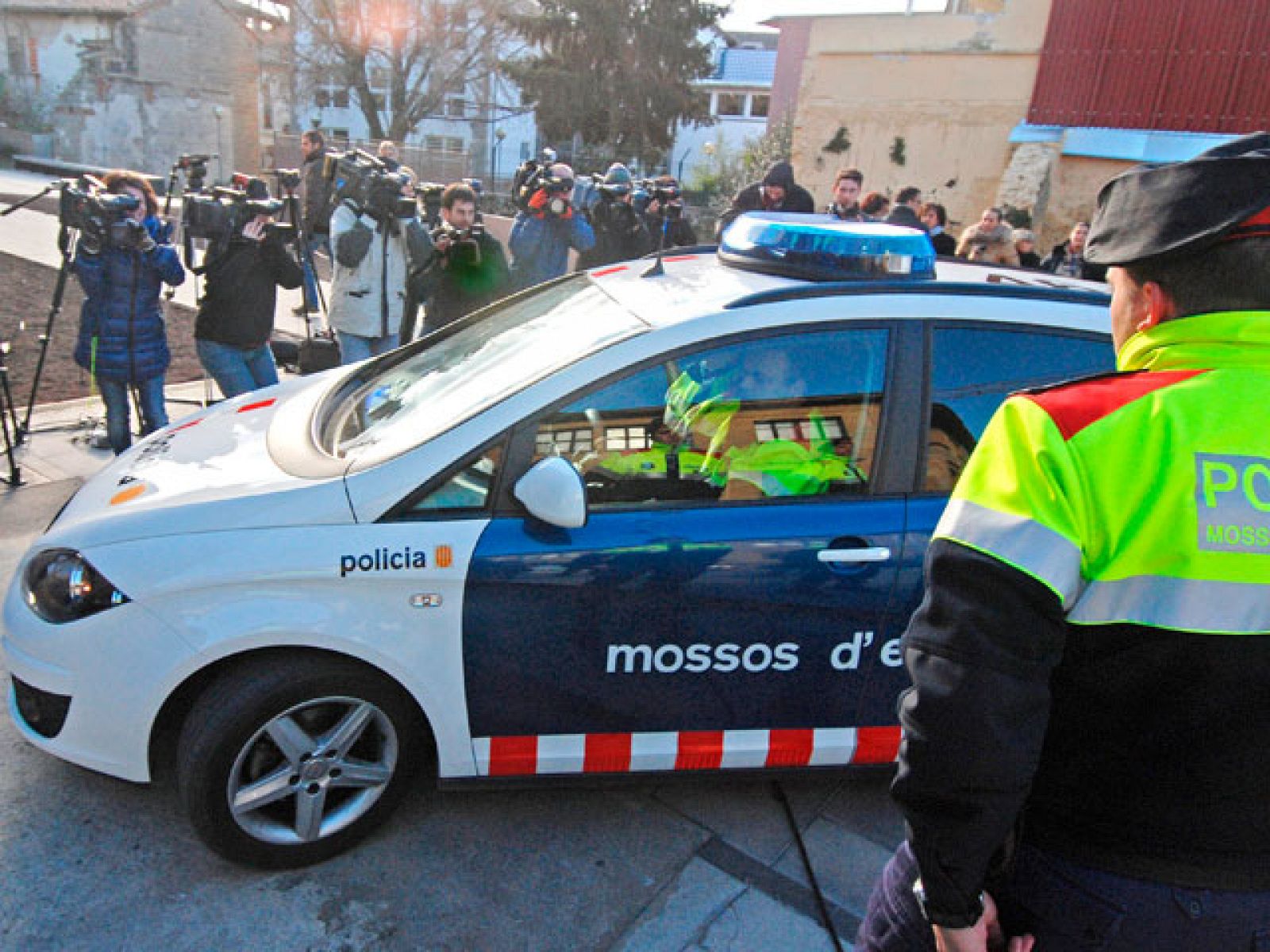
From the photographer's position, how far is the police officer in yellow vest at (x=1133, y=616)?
1.04m

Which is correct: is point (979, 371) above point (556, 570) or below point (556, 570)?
above

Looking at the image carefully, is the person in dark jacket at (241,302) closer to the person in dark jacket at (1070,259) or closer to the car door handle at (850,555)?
the car door handle at (850,555)

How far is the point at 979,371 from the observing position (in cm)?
251

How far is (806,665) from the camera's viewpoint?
2.39m

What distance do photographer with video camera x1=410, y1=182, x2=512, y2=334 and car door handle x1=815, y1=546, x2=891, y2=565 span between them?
3.78m

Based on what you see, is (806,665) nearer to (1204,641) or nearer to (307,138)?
(1204,641)

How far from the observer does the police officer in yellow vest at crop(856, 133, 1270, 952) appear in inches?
41.0

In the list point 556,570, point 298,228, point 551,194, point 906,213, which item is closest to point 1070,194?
point 906,213

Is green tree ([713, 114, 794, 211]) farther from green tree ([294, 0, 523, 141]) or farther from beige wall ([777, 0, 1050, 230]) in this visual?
green tree ([294, 0, 523, 141])

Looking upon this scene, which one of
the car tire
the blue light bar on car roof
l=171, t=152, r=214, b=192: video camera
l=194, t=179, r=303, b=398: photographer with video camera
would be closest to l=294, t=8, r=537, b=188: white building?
l=171, t=152, r=214, b=192: video camera

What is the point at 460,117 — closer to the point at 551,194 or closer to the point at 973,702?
the point at 551,194

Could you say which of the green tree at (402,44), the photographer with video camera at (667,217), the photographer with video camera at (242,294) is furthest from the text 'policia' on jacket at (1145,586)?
the green tree at (402,44)

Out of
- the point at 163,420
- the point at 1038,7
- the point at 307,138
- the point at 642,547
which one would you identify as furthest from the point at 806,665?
Result: the point at 1038,7

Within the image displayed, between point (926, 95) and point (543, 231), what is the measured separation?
14742mm
